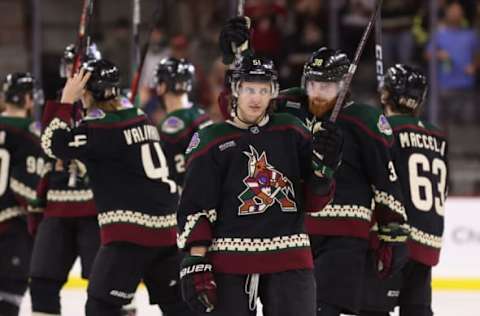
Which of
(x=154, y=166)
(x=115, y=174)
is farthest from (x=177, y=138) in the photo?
(x=115, y=174)

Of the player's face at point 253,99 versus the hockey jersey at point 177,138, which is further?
the hockey jersey at point 177,138

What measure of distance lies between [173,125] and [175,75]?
295 millimetres

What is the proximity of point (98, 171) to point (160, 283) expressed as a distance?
54cm

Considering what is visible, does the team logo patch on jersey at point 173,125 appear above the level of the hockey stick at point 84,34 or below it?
below

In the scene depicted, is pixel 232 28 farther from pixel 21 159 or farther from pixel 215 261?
pixel 21 159

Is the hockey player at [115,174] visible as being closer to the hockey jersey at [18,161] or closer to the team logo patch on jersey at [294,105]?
the team logo patch on jersey at [294,105]

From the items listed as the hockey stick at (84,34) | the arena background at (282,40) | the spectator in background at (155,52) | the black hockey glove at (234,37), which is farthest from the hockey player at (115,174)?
the spectator in background at (155,52)

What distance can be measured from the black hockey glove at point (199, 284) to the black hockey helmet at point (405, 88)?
4.73 ft

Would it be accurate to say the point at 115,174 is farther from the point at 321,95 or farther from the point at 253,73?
the point at 253,73

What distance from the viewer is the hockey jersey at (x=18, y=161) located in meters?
5.94

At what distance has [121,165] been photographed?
4898 millimetres

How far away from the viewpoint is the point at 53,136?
4.80 m

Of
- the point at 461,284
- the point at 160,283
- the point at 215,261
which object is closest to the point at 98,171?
the point at 160,283

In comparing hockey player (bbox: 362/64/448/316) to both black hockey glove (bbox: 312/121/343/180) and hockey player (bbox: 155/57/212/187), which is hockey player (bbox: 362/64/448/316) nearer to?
black hockey glove (bbox: 312/121/343/180)
